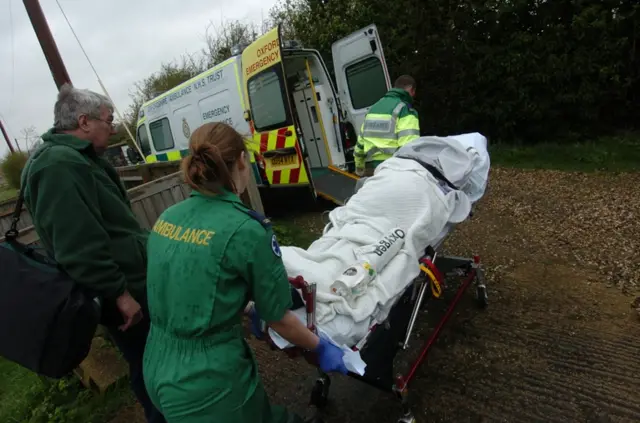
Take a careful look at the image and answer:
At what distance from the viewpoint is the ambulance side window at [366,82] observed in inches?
219

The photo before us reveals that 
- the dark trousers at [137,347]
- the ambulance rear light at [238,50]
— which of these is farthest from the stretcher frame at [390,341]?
the ambulance rear light at [238,50]

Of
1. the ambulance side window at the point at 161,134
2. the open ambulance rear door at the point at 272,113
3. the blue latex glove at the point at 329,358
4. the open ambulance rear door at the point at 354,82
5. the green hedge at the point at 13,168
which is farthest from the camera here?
the green hedge at the point at 13,168

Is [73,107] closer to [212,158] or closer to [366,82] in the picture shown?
[212,158]

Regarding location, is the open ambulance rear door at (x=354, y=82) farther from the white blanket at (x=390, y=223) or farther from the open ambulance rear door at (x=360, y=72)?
the white blanket at (x=390, y=223)

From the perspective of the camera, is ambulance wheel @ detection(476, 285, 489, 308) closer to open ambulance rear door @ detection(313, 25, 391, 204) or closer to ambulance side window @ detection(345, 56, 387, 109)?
open ambulance rear door @ detection(313, 25, 391, 204)

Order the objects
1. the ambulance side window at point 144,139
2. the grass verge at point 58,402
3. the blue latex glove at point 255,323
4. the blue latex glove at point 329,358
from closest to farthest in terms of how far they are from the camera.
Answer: the blue latex glove at point 329,358, the blue latex glove at point 255,323, the grass verge at point 58,402, the ambulance side window at point 144,139

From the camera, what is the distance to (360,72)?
19.1 ft

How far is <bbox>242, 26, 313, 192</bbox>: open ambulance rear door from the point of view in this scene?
16.3 feet

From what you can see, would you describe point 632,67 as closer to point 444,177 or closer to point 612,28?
point 612,28

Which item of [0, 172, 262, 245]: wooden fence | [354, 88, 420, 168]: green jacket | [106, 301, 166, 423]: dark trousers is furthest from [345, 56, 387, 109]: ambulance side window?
[106, 301, 166, 423]: dark trousers

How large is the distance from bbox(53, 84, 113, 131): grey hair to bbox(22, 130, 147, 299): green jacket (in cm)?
8

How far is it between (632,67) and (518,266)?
459cm

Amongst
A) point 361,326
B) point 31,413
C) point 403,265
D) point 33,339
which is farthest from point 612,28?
point 31,413

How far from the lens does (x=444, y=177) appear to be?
261cm
